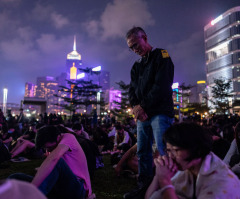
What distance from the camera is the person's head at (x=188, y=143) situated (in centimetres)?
133

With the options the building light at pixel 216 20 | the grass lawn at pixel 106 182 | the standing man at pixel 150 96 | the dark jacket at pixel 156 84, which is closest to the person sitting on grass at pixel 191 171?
the standing man at pixel 150 96

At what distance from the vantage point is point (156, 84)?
2.40 meters

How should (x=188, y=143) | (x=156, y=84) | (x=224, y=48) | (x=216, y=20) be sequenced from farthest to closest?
(x=216, y=20)
(x=224, y=48)
(x=156, y=84)
(x=188, y=143)

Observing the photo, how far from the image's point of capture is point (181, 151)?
1351mm

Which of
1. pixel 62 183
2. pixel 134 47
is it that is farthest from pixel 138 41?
pixel 62 183

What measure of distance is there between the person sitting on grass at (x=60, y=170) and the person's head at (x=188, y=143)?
1334 millimetres

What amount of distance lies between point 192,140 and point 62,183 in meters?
1.59

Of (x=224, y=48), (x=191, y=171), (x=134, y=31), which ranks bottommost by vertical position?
(x=191, y=171)

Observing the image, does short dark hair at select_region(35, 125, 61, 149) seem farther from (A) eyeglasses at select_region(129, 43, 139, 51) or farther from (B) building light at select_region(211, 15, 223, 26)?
(B) building light at select_region(211, 15, 223, 26)

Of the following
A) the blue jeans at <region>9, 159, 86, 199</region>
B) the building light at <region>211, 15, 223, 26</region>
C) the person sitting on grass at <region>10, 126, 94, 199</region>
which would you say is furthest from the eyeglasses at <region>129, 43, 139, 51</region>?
the building light at <region>211, 15, 223, 26</region>

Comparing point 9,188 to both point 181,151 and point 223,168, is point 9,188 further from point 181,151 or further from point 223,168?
point 223,168

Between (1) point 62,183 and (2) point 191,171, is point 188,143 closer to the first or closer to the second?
(2) point 191,171

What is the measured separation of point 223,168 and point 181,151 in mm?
263

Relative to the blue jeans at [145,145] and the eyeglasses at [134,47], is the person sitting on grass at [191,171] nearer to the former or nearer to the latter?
the blue jeans at [145,145]
